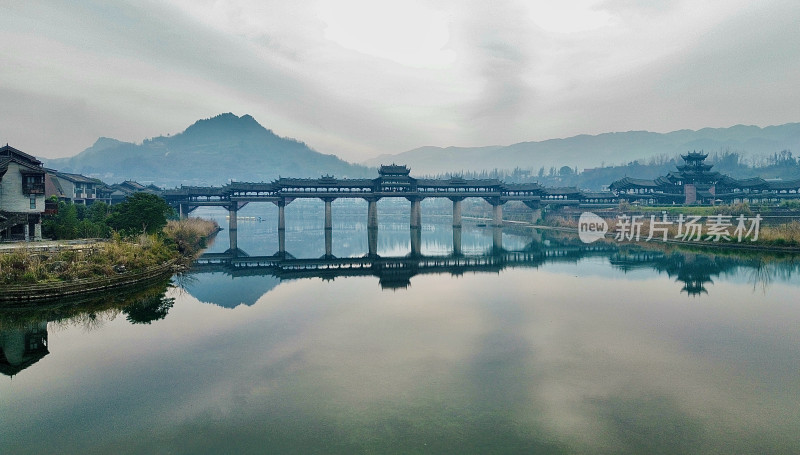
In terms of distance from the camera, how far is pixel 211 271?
3084 cm

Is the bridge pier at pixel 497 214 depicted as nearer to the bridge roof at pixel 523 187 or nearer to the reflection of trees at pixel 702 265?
the bridge roof at pixel 523 187

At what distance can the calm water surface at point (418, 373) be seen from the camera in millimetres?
8281

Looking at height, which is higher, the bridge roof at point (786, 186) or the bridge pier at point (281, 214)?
the bridge roof at point (786, 186)

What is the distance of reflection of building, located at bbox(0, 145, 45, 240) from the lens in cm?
2758

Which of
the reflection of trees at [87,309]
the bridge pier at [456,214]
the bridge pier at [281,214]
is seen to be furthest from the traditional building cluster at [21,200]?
the bridge pier at [456,214]

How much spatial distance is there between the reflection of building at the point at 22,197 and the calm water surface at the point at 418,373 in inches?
549

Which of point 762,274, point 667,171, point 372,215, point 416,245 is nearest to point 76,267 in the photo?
point 416,245

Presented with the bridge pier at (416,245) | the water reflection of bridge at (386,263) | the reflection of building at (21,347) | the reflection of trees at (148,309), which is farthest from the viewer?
the bridge pier at (416,245)

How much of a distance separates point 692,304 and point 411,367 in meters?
16.0

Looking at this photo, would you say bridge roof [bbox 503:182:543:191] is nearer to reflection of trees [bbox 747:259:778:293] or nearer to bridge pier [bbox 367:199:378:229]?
bridge pier [bbox 367:199:378:229]

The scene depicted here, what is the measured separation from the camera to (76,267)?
2066 cm

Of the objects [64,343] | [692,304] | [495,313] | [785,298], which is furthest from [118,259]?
[785,298]

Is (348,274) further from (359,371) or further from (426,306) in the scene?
(359,371)

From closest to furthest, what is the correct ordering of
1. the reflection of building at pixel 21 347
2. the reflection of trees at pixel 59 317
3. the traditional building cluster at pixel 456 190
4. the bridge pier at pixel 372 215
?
the reflection of building at pixel 21 347, the reflection of trees at pixel 59 317, the traditional building cluster at pixel 456 190, the bridge pier at pixel 372 215
